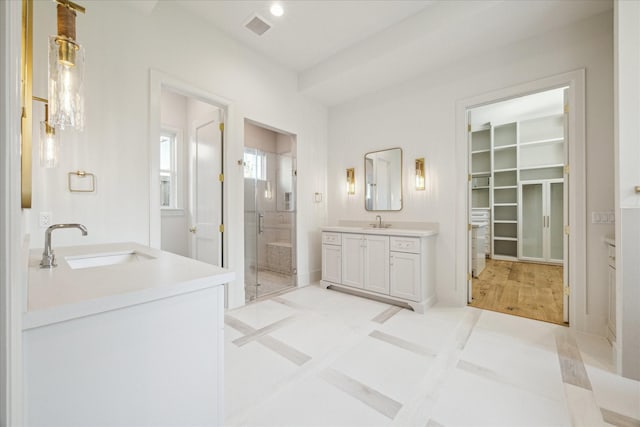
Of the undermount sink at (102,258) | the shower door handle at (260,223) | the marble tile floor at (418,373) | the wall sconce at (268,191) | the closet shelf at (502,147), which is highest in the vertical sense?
the closet shelf at (502,147)

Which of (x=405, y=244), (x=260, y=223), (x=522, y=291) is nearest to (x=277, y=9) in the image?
(x=260, y=223)

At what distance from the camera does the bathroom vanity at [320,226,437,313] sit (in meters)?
3.12

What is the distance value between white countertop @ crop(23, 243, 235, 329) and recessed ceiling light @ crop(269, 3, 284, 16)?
268 centimetres

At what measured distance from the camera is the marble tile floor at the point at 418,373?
1518 millimetres

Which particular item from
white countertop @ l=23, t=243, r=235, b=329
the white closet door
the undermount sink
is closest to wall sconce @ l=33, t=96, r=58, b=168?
the undermount sink

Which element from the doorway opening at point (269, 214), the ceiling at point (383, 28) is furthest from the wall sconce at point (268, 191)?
the ceiling at point (383, 28)

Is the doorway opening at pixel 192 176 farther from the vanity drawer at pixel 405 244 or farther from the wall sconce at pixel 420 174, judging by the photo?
the wall sconce at pixel 420 174

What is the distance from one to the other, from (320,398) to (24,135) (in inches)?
79.4

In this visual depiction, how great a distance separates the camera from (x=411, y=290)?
3.13 m

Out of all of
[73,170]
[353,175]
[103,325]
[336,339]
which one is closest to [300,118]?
[353,175]

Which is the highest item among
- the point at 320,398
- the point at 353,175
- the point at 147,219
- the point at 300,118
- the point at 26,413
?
the point at 300,118

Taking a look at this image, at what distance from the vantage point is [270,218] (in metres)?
4.07

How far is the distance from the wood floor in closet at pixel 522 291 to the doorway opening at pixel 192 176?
3.37m

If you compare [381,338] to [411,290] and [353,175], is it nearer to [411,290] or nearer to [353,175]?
[411,290]
